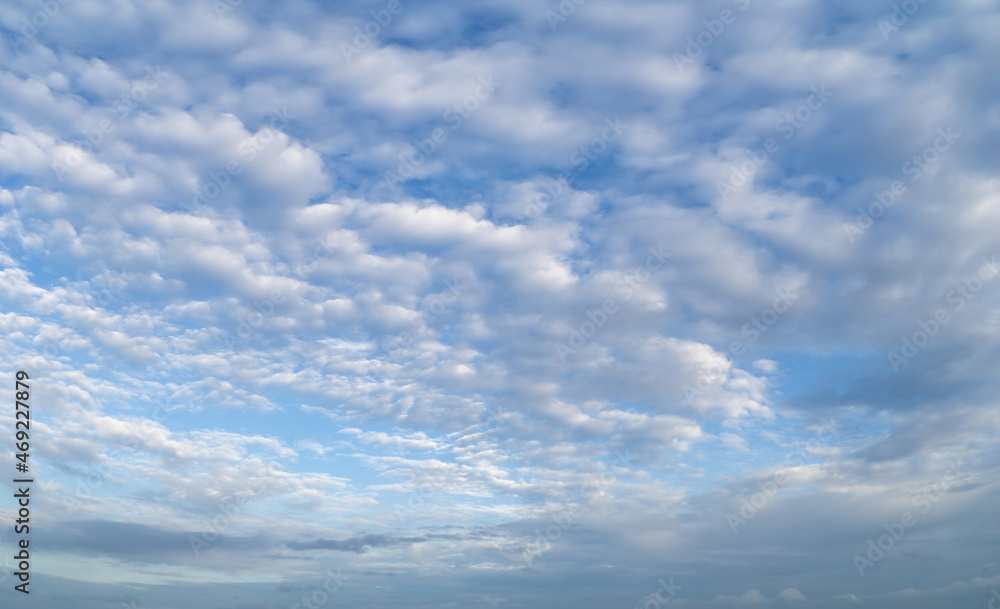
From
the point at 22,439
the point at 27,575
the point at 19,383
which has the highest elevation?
the point at 19,383

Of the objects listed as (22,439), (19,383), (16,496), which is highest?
(19,383)

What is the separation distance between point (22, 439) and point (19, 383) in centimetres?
710

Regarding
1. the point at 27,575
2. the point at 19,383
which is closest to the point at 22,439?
the point at 19,383

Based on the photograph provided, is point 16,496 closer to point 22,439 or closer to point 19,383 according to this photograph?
point 22,439

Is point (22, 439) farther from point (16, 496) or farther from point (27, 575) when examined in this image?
point (27, 575)

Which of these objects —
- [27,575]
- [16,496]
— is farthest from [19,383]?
[27,575]

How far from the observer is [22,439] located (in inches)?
Answer: 2918

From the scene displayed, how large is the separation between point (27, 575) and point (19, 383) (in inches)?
1022

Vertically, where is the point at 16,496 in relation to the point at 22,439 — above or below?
below

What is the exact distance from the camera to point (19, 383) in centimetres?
7488

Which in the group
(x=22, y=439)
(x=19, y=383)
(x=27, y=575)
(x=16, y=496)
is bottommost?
(x=27, y=575)

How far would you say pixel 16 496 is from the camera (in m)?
75.3

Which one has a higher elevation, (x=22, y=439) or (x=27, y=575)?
(x=22, y=439)

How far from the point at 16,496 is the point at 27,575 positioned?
11.4 m
